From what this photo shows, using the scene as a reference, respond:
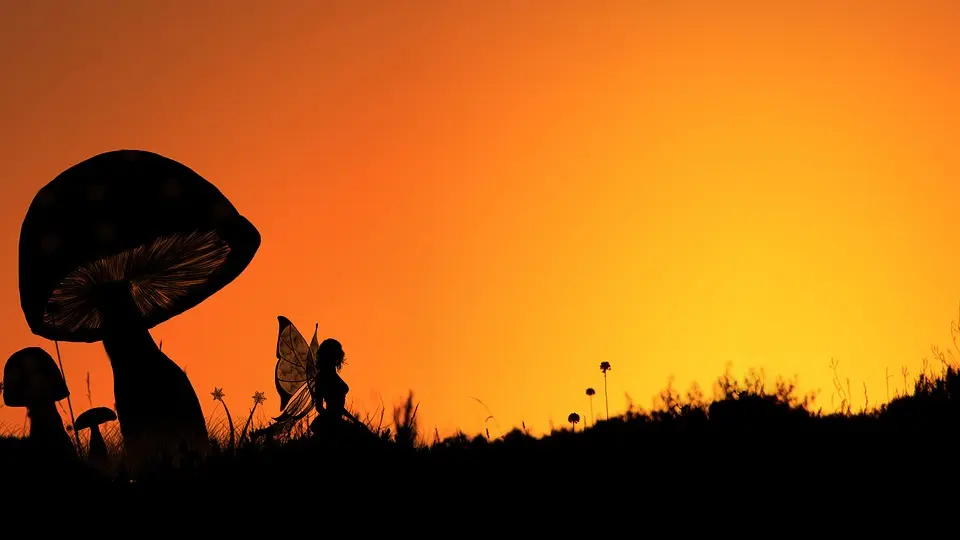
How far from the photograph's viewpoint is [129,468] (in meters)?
10.9

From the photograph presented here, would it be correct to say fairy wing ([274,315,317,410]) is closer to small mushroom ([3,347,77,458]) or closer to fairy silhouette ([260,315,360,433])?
fairy silhouette ([260,315,360,433])

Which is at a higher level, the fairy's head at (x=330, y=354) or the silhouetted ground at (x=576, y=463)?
the fairy's head at (x=330, y=354)

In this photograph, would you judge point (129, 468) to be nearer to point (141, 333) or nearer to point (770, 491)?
point (141, 333)

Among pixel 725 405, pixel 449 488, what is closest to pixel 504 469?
pixel 449 488

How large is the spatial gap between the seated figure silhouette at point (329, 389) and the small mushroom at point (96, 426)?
2.41 meters

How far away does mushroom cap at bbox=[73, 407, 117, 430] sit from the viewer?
11852 millimetres

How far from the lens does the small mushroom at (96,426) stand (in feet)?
35.2

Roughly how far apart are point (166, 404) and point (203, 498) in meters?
5.04

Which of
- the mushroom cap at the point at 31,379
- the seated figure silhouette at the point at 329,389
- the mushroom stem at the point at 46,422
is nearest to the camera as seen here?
the seated figure silhouette at the point at 329,389

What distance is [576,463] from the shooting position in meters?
8.34

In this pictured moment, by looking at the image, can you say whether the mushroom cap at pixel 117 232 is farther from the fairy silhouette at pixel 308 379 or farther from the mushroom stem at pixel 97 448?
the fairy silhouette at pixel 308 379

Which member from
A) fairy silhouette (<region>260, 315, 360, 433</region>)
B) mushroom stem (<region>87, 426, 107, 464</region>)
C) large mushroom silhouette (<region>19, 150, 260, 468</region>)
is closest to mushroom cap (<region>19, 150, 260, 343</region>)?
large mushroom silhouette (<region>19, 150, 260, 468</region>)

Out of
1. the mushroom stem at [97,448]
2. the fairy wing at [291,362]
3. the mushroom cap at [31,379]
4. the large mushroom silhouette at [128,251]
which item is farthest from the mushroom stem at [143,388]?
the fairy wing at [291,362]

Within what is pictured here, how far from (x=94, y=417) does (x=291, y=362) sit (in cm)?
296
